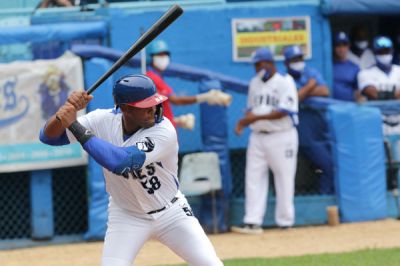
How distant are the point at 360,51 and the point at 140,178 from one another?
23.5 feet

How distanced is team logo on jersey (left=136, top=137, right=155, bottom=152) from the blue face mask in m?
4.80

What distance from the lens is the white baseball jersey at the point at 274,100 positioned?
10445mm

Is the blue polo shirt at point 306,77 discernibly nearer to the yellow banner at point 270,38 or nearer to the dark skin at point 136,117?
the yellow banner at point 270,38

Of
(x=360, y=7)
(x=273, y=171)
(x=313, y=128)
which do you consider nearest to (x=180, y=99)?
(x=273, y=171)

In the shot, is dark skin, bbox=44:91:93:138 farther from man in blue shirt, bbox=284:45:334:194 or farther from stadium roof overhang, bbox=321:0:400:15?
stadium roof overhang, bbox=321:0:400:15

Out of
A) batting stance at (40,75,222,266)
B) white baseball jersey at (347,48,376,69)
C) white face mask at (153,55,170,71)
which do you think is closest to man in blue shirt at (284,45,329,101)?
white baseball jersey at (347,48,376,69)

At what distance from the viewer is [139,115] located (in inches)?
234

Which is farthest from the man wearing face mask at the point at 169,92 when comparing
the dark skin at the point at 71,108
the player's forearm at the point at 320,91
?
the dark skin at the point at 71,108

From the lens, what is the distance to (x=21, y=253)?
10016 millimetres

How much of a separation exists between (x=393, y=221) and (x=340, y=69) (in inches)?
80.7

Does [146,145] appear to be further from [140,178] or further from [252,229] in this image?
[252,229]

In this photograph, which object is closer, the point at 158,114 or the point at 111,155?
the point at 111,155

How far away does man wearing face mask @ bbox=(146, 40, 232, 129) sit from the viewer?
33.9 feet

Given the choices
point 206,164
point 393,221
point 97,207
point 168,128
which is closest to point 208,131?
point 206,164
